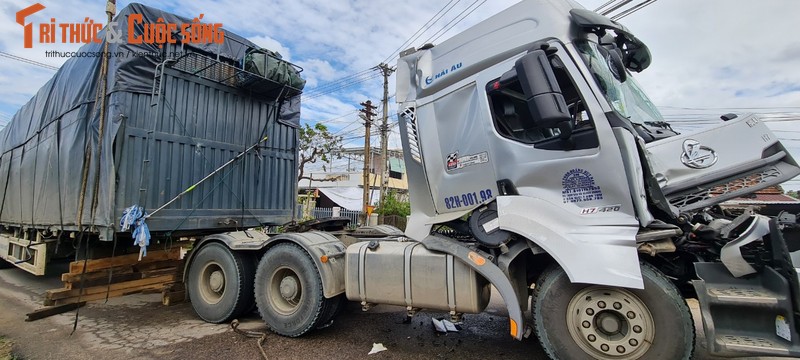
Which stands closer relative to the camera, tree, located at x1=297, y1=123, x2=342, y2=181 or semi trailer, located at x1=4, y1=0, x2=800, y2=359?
semi trailer, located at x1=4, y1=0, x2=800, y2=359

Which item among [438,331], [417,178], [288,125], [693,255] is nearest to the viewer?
[693,255]

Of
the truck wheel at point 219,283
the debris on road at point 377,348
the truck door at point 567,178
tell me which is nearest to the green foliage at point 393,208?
the truck wheel at point 219,283

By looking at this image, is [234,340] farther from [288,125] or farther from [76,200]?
[288,125]

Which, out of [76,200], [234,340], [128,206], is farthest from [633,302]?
[76,200]

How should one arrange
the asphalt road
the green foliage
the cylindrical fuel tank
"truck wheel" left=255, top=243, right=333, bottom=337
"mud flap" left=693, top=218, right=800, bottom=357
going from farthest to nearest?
1. the green foliage
2. "truck wheel" left=255, top=243, right=333, bottom=337
3. the asphalt road
4. the cylindrical fuel tank
5. "mud flap" left=693, top=218, right=800, bottom=357

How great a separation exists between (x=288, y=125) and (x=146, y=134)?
2.07 metres

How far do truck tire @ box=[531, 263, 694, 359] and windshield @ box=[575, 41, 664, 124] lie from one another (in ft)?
4.11

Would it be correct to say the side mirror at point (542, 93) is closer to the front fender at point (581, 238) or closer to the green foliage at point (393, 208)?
the front fender at point (581, 238)

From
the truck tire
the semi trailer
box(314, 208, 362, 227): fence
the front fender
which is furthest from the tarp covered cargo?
box(314, 208, 362, 227): fence

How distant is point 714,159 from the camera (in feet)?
9.42

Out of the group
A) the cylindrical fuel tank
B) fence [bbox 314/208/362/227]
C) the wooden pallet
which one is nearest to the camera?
the cylindrical fuel tank

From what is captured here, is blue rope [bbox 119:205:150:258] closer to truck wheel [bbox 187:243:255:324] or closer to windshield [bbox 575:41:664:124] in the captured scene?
truck wheel [bbox 187:243:255:324]

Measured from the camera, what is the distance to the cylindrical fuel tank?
3.39m

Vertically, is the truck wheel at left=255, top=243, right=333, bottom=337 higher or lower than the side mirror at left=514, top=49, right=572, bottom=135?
lower
